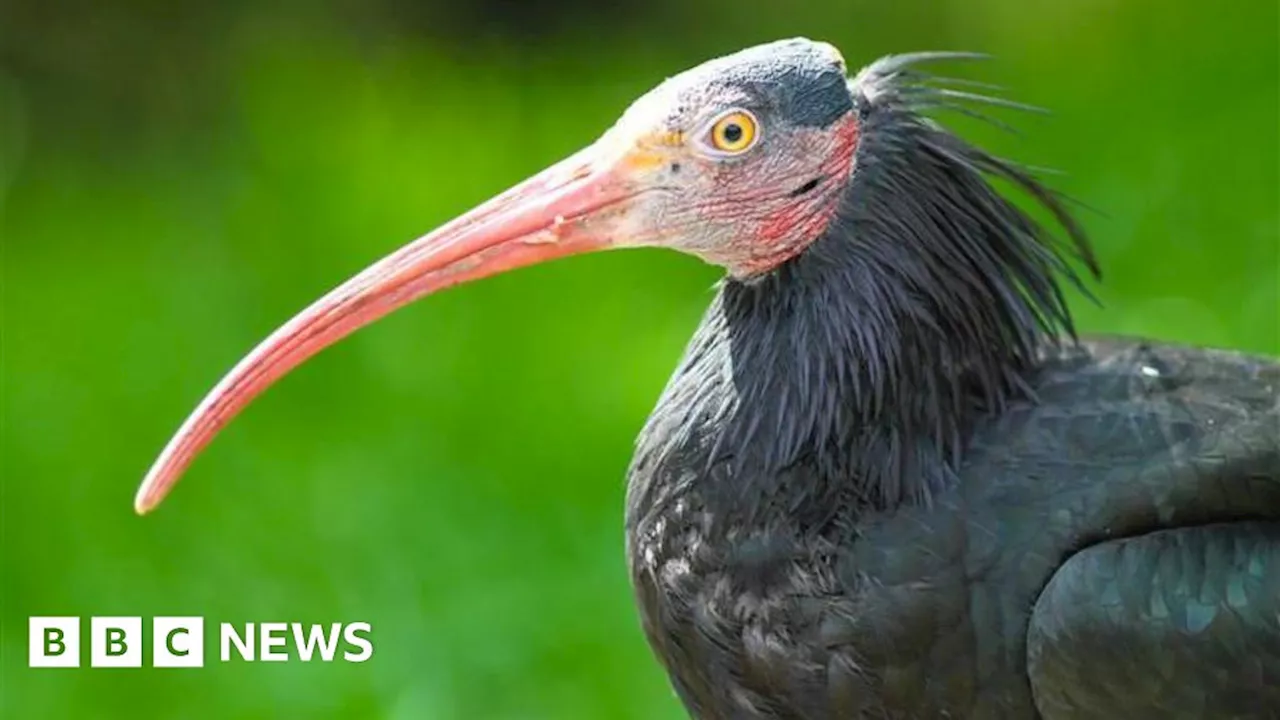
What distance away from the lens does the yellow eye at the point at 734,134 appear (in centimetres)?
308

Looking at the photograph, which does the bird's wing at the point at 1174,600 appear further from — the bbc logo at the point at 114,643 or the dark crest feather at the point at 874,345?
the bbc logo at the point at 114,643

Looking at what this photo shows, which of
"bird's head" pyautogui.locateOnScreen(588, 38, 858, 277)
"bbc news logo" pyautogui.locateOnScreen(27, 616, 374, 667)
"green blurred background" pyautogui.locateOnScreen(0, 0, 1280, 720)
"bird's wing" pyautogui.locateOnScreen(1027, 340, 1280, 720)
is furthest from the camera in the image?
"green blurred background" pyautogui.locateOnScreen(0, 0, 1280, 720)

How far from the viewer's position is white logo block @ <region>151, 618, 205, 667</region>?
16.5ft

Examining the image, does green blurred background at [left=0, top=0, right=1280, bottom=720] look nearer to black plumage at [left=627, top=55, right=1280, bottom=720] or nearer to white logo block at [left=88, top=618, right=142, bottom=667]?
white logo block at [left=88, top=618, right=142, bottom=667]

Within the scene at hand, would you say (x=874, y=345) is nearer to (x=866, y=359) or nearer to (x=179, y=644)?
(x=866, y=359)

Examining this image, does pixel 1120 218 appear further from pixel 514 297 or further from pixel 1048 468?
pixel 1048 468

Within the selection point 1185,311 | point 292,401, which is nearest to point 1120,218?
point 1185,311

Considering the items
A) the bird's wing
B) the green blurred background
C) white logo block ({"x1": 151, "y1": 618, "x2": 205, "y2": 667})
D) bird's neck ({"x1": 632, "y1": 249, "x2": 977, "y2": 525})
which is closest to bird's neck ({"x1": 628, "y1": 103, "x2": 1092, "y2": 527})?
bird's neck ({"x1": 632, "y1": 249, "x2": 977, "y2": 525})

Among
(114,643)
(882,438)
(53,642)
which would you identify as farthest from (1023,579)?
(53,642)

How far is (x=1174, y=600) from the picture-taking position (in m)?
2.91

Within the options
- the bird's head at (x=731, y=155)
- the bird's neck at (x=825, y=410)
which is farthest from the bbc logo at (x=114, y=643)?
the bird's head at (x=731, y=155)

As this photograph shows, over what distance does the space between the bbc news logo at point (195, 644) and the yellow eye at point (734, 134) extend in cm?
227

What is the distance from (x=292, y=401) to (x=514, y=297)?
783 mm

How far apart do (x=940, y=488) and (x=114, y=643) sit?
2637 mm
